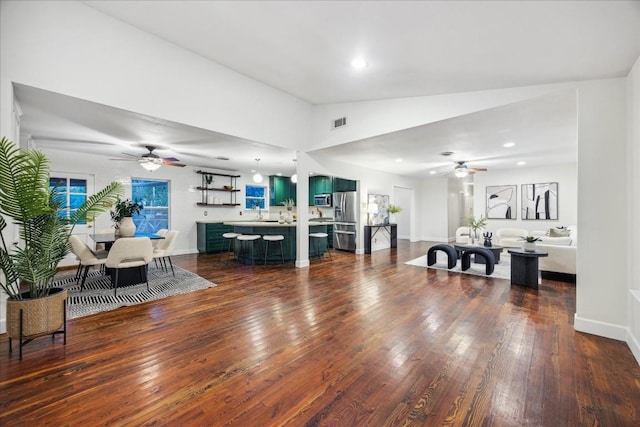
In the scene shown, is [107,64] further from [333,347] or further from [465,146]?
[465,146]

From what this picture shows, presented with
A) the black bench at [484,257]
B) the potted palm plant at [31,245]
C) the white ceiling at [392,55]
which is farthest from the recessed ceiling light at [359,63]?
the black bench at [484,257]

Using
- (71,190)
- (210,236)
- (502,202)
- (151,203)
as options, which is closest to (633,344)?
(502,202)

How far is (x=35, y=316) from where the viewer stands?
7.82 ft

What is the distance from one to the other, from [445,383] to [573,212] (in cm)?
843

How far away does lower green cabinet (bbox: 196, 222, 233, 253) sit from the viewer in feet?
25.7

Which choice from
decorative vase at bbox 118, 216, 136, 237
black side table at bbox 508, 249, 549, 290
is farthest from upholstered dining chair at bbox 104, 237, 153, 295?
black side table at bbox 508, 249, 549, 290

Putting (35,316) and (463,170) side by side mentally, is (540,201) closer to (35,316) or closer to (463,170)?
(463,170)

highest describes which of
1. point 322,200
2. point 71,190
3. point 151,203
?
point 71,190

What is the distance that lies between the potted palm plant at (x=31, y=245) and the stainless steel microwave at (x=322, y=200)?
6.68 m

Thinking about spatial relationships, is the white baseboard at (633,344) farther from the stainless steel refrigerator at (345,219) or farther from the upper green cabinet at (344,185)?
the upper green cabinet at (344,185)

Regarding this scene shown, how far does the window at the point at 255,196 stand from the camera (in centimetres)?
939

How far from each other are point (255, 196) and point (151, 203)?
126 inches

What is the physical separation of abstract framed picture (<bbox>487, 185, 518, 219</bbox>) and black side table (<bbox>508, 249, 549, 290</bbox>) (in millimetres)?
4619

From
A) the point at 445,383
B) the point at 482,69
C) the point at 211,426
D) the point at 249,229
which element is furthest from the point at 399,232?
the point at 211,426
